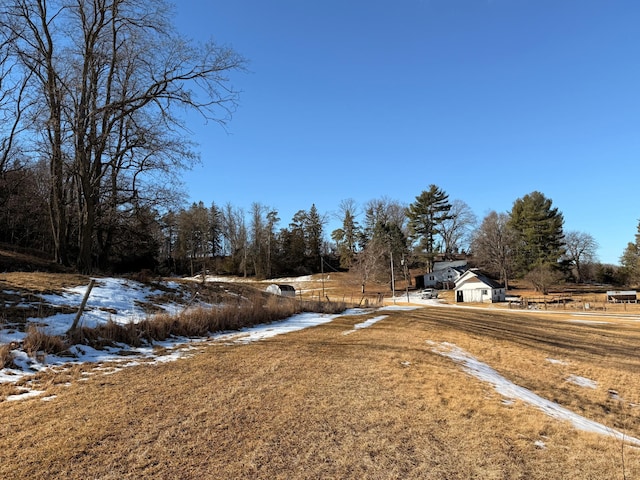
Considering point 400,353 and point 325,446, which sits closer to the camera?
point 325,446

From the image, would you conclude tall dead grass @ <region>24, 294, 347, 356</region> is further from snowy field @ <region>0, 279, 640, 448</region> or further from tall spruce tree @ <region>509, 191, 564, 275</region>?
tall spruce tree @ <region>509, 191, 564, 275</region>

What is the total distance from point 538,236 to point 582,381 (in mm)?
55669

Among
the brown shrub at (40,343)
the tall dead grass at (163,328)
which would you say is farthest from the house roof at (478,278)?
the brown shrub at (40,343)

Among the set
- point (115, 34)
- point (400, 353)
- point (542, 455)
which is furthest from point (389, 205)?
point (542, 455)

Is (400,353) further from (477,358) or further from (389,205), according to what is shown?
(389,205)

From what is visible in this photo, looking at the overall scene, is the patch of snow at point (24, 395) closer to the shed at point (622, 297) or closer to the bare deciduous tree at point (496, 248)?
the shed at point (622, 297)

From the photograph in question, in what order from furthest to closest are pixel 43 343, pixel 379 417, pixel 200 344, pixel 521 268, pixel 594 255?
pixel 594 255
pixel 521 268
pixel 200 344
pixel 43 343
pixel 379 417

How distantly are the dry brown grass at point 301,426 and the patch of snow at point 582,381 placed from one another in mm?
724

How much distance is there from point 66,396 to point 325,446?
3650 millimetres

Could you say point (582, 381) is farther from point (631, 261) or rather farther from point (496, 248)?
point (631, 261)

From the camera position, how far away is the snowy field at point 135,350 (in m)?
5.92

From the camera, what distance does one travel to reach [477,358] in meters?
9.78

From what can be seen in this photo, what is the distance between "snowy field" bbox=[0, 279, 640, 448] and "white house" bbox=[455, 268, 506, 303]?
125ft

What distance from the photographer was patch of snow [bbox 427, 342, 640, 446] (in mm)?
5238
